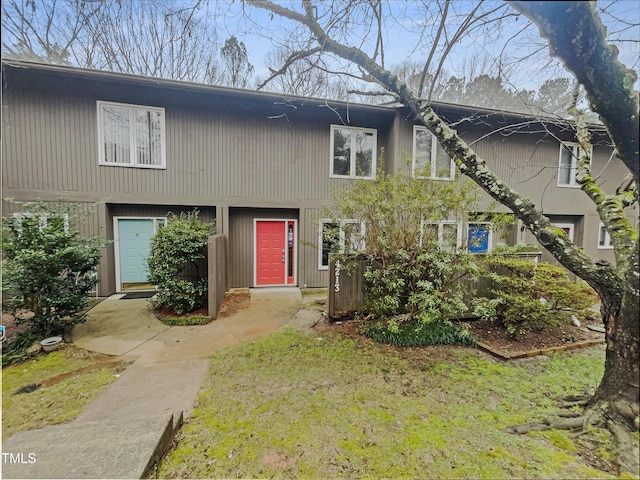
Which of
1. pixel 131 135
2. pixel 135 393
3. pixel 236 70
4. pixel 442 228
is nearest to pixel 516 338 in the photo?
pixel 442 228

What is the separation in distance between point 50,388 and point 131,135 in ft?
20.3

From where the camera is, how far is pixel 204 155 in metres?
7.66

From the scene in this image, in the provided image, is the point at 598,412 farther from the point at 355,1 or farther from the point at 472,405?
the point at 355,1

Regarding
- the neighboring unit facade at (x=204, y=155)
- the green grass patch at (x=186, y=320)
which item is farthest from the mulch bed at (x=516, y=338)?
the neighboring unit facade at (x=204, y=155)

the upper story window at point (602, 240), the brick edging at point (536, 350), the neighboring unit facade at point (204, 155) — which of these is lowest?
the brick edging at point (536, 350)

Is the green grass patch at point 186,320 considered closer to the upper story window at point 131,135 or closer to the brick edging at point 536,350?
the upper story window at point 131,135

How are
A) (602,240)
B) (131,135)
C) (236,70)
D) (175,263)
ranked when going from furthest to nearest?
(602,240), (236,70), (131,135), (175,263)

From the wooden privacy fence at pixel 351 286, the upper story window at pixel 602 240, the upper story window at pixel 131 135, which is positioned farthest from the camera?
the upper story window at pixel 602 240

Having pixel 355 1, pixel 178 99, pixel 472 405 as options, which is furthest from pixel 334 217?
pixel 178 99

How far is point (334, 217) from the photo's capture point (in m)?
5.18

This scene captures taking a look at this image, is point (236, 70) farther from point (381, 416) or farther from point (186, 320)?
point (381, 416)

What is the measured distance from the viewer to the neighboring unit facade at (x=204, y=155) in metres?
6.72

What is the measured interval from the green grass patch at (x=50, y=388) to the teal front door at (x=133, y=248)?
145 inches

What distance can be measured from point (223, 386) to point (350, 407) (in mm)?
1535
